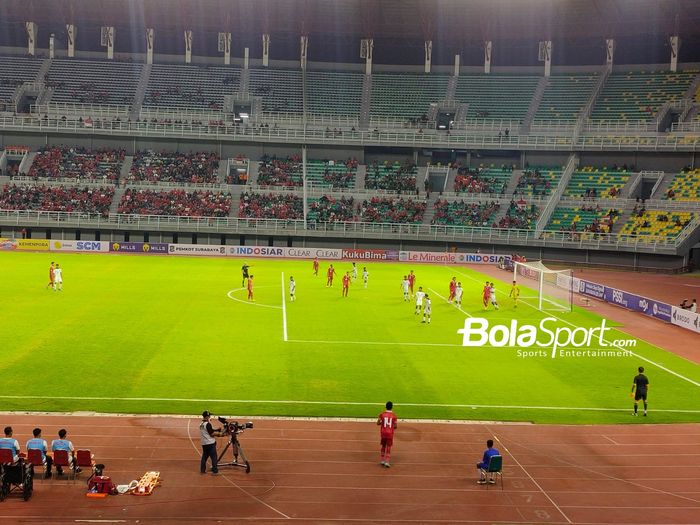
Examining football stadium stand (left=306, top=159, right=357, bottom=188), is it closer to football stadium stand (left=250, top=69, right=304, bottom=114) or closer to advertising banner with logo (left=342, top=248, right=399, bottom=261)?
football stadium stand (left=250, top=69, right=304, bottom=114)

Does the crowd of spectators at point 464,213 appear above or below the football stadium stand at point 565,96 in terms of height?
below

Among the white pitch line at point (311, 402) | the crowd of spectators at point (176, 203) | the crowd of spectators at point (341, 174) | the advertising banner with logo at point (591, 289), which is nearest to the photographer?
the white pitch line at point (311, 402)

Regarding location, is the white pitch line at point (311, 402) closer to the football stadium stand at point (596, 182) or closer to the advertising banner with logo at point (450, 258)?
the advertising banner with logo at point (450, 258)

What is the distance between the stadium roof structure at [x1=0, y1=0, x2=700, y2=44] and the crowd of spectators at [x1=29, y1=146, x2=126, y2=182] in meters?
17.9

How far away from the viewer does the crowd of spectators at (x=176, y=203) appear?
234 feet

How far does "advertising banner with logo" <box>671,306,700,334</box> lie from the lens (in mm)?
32541

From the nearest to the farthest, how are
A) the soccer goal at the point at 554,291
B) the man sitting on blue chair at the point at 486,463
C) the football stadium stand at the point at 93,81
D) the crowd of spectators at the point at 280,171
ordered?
1. the man sitting on blue chair at the point at 486,463
2. the soccer goal at the point at 554,291
3. the crowd of spectators at the point at 280,171
4. the football stadium stand at the point at 93,81

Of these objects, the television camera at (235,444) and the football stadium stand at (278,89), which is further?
the football stadium stand at (278,89)

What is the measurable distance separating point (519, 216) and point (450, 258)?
9.05 m

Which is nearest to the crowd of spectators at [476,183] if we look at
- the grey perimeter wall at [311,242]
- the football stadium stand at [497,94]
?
the football stadium stand at [497,94]

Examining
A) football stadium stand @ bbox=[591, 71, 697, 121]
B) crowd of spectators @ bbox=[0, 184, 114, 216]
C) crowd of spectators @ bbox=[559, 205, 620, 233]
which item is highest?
football stadium stand @ bbox=[591, 71, 697, 121]

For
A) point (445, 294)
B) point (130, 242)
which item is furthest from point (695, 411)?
point (130, 242)

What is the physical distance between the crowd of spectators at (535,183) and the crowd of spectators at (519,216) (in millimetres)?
2453

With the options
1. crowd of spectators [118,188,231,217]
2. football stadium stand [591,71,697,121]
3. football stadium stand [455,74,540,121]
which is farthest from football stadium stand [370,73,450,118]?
crowd of spectators [118,188,231,217]
